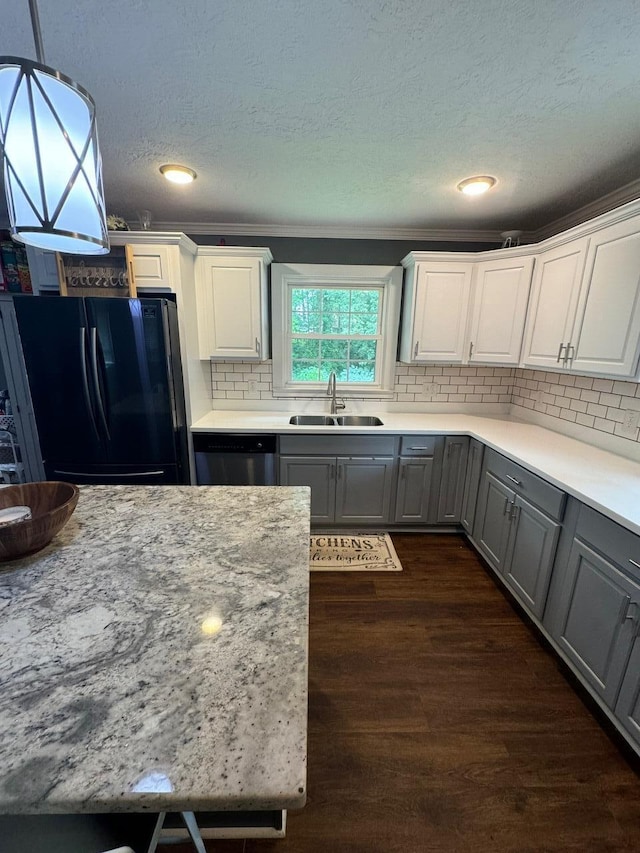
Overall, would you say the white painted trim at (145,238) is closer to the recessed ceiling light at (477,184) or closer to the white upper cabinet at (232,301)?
the white upper cabinet at (232,301)

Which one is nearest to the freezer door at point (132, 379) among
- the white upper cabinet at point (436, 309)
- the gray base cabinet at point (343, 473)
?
the gray base cabinet at point (343, 473)

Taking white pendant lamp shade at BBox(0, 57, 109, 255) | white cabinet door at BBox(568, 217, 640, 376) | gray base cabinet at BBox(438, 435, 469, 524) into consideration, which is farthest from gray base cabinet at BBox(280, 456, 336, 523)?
white pendant lamp shade at BBox(0, 57, 109, 255)

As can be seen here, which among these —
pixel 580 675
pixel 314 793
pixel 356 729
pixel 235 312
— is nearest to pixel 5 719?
pixel 314 793

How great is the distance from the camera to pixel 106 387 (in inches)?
92.0

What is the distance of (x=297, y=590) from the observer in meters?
0.92

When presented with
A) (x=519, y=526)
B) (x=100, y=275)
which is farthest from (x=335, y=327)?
(x=519, y=526)

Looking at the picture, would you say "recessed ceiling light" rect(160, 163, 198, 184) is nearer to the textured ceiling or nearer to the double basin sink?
the textured ceiling

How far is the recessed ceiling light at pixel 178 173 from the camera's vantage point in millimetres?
1930

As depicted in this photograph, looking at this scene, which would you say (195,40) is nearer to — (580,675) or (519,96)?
(519,96)

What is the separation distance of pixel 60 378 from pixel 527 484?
302cm

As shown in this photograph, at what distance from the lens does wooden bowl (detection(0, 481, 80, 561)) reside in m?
0.95

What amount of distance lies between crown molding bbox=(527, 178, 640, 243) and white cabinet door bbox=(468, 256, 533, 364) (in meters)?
0.44

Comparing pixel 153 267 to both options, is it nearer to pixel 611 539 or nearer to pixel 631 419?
pixel 611 539

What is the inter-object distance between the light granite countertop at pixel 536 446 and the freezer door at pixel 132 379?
11.7 inches
